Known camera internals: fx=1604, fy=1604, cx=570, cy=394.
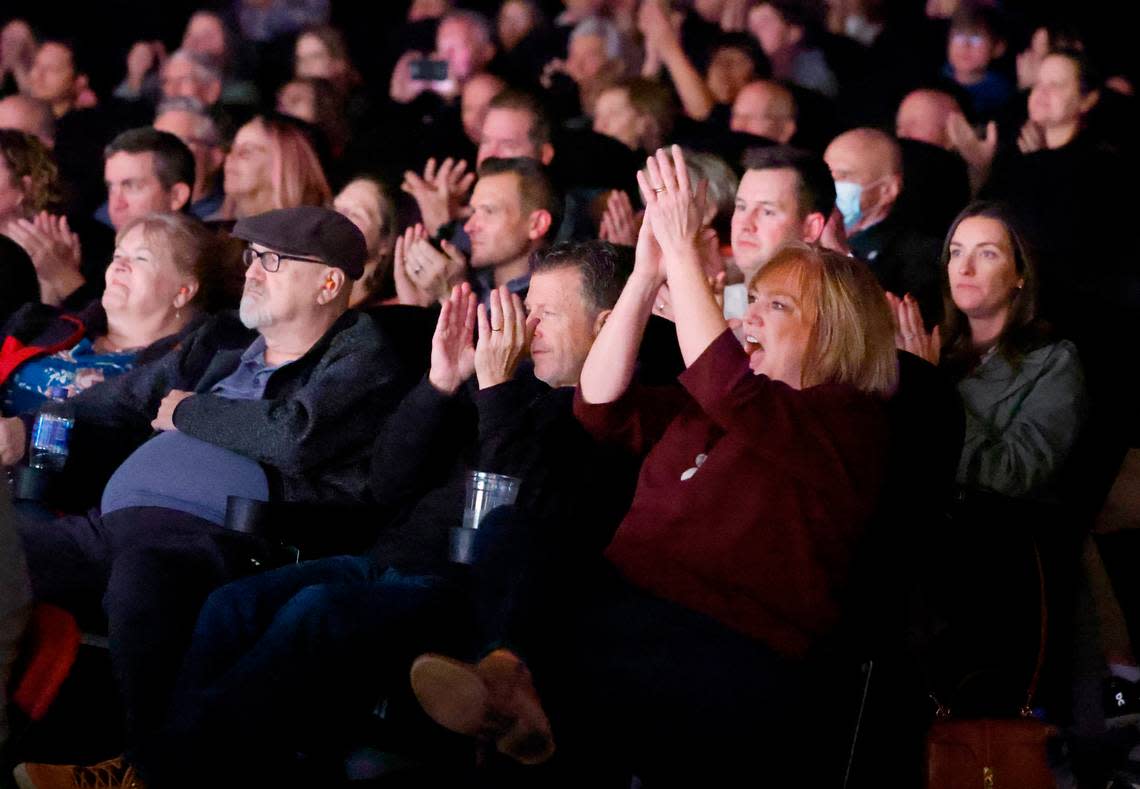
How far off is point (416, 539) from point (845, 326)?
99cm

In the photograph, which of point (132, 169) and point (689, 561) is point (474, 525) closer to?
point (689, 561)

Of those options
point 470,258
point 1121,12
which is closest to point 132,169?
point 470,258

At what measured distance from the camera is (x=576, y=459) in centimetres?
321

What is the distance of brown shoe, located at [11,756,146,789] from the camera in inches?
108

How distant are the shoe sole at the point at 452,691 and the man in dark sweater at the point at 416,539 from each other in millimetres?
339

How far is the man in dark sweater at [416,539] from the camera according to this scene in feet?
9.12

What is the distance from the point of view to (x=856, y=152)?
4.64 meters

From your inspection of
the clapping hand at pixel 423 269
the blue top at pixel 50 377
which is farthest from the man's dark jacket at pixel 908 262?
the blue top at pixel 50 377

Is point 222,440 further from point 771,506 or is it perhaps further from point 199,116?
point 199,116

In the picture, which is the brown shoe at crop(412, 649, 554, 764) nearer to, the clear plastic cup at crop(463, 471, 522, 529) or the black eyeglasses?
the clear plastic cup at crop(463, 471, 522, 529)

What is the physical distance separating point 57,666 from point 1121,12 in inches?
231

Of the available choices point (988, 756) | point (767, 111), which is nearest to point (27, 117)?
point (767, 111)

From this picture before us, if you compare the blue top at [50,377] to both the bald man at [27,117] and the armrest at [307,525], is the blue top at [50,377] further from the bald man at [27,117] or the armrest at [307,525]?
the bald man at [27,117]

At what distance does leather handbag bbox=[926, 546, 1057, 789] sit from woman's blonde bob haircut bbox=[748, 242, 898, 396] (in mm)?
643
